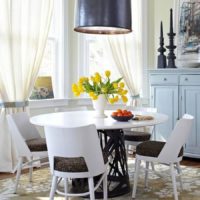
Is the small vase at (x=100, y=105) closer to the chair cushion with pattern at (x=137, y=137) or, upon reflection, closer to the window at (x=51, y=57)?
the chair cushion with pattern at (x=137, y=137)

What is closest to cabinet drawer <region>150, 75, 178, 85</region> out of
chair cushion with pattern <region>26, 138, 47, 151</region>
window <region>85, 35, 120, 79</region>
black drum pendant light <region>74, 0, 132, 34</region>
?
window <region>85, 35, 120, 79</region>

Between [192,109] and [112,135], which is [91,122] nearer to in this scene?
[112,135]

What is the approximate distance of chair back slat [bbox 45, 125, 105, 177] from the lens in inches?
106

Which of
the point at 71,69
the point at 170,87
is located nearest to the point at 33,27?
the point at 71,69

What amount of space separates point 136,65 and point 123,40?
483 mm

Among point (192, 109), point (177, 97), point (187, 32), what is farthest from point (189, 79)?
point (187, 32)

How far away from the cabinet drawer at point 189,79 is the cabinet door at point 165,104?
0.14 m

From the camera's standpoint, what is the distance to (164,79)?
5180 mm

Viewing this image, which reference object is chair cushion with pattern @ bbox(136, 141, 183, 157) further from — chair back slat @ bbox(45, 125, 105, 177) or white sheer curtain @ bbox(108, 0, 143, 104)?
white sheer curtain @ bbox(108, 0, 143, 104)

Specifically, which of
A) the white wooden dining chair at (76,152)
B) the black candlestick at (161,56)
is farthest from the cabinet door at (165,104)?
the white wooden dining chair at (76,152)

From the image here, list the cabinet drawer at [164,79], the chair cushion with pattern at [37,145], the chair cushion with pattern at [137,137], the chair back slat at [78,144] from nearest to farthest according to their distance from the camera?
the chair back slat at [78,144] < the chair cushion with pattern at [37,145] < the chair cushion with pattern at [137,137] < the cabinet drawer at [164,79]

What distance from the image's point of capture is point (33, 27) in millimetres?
4723

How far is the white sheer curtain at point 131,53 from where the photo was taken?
5660 mm

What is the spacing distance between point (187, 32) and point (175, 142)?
8.95 ft
